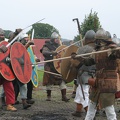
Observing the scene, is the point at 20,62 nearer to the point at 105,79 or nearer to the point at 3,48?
the point at 3,48

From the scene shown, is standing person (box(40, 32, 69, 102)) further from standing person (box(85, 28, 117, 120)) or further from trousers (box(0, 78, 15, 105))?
standing person (box(85, 28, 117, 120))

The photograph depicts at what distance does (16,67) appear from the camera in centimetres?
654

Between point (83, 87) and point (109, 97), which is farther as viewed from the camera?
point (83, 87)

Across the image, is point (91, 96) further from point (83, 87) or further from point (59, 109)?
point (59, 109)

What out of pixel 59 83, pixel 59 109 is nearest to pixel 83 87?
pixel 59 109

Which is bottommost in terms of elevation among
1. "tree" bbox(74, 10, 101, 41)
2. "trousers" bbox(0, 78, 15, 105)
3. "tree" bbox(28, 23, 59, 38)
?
"trousers" bbox(0, 78, 15, 105)

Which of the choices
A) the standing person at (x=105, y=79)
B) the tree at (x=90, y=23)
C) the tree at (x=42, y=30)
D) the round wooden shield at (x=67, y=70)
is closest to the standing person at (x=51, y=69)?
the round wooden shield at (x=67, y=70)

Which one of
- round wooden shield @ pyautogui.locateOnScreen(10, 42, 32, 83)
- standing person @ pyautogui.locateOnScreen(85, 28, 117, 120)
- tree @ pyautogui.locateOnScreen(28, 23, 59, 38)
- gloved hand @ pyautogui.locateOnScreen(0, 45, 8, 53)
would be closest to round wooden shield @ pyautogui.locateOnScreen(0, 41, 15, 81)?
round wooden shield @ pyautogui.locateOnScreen(10, 42, 32, 83)

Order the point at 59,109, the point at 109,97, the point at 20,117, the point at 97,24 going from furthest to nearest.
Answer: the point at 97,24 → the point at 59,109 → the point at 20,117 → the point at 109,97

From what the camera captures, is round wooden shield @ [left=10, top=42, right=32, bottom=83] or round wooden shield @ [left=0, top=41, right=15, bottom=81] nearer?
round wooden shield @ [left=0, top=41, right=15, bottom=81]

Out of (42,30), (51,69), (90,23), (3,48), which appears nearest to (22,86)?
(3,48)

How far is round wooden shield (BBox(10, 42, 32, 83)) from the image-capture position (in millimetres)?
6535

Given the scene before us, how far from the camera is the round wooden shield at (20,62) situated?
6.54m

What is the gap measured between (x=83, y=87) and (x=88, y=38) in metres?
0.93
